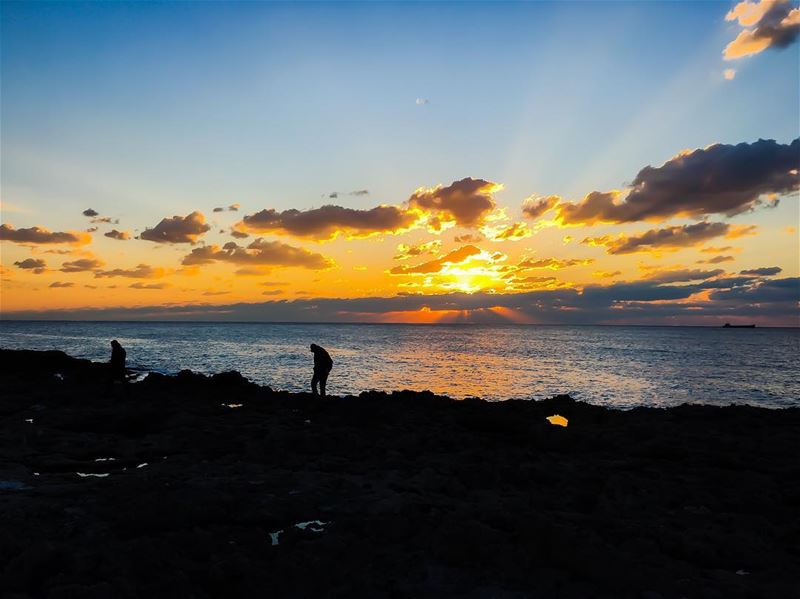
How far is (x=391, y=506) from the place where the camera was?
9539 millimetres

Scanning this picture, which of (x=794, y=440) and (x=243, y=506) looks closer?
(x=243, y=506)

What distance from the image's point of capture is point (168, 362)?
178 feet

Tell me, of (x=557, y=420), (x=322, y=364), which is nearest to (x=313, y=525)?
(x=322, y=364)

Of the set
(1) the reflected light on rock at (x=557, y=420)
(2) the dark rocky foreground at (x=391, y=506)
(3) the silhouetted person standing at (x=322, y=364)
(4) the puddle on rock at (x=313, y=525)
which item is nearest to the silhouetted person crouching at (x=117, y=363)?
(2) the dark rocky foreground at (x=391, y=506)

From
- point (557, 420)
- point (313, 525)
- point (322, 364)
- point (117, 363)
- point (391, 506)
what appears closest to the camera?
point (313, 525)

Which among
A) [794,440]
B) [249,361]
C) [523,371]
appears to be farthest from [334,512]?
[249,361]

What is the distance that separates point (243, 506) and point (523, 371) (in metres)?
48.4

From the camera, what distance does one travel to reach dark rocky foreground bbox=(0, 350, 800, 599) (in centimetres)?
688

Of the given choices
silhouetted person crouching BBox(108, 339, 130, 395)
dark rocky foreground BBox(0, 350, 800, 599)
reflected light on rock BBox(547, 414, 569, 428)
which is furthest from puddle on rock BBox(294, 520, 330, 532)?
silhouetted person crouching BBox(108, 339, 130, 395)

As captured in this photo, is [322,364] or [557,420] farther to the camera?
[322,364]

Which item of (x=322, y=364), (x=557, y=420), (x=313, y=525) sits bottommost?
(x=557, y=420)

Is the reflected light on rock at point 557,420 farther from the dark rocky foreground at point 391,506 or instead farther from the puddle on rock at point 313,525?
the puddle on rock at point 313,525

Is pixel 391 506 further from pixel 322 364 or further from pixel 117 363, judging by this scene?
pixel 117 363

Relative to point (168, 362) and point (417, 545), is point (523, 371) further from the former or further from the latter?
point (417, 545)
